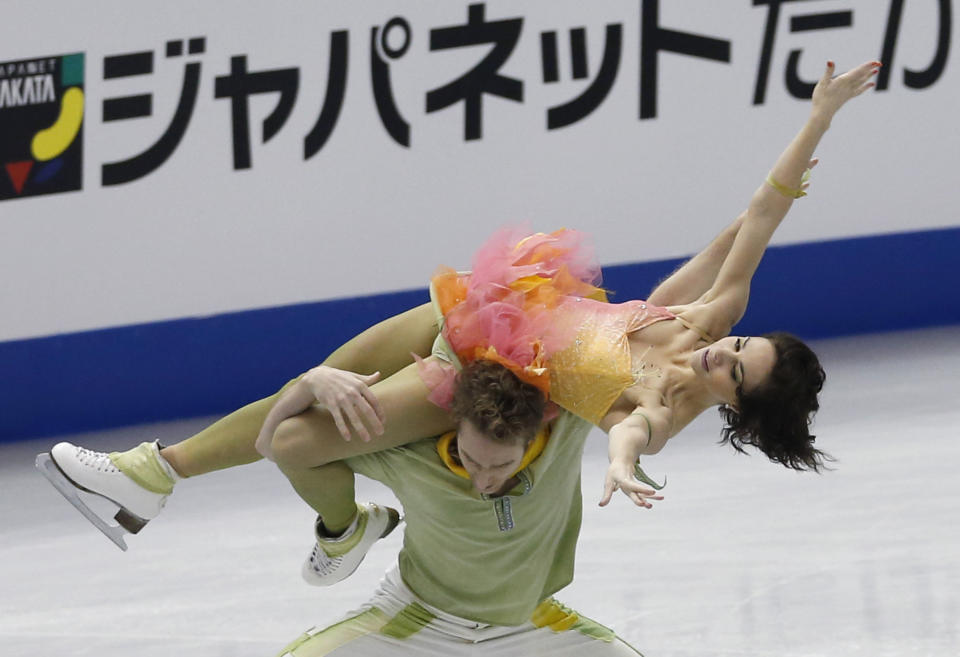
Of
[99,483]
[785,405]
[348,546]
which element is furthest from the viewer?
[99,483]

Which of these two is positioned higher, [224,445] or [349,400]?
[349,400]

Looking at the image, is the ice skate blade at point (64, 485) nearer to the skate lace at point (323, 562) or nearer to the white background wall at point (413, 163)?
the skate lace at point (323, 562)

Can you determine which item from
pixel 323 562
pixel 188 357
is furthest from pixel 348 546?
pixel 188 357

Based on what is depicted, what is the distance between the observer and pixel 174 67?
5711 millimetres

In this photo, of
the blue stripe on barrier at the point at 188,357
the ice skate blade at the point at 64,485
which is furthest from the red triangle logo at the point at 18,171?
the ice skate blade at the point at 64,485

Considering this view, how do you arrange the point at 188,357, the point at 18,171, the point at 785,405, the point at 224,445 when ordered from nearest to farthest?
1. the point at 785,405
2. the point at 224,445
3. the point at 18,171
4. the point at 188,357

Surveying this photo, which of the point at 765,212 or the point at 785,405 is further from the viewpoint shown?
the point at 765,212

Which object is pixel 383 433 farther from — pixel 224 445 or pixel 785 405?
pixel 785 405

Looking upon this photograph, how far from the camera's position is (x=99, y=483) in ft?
9.58

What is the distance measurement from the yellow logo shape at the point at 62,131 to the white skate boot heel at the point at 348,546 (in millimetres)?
3353

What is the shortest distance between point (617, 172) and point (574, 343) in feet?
11.9

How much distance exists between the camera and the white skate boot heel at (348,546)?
8.83 ft

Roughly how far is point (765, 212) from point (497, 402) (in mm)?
775

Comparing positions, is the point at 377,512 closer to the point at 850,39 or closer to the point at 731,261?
the point at 731,261
